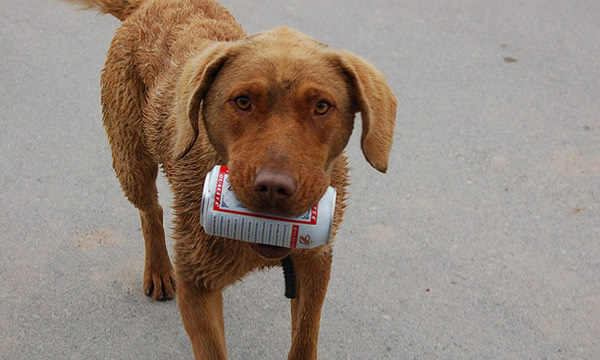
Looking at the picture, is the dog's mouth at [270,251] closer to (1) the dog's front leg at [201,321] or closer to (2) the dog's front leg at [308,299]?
(2) the dog's front leg at [308,299]

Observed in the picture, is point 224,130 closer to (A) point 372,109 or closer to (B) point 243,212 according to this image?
(B) point 243,212

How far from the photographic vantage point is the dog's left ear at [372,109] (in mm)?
3174

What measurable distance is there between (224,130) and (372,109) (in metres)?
0.59

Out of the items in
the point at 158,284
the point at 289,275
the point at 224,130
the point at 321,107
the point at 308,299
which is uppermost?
the point at 321,107

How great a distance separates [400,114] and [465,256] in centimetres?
188

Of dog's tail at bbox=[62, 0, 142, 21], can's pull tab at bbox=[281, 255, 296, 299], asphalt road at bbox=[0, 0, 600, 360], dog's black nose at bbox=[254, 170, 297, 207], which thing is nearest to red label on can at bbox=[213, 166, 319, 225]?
dog's black nose at bbox=[254, 170, 297, 207]

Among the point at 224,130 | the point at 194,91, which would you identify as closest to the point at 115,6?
the point at 194,91

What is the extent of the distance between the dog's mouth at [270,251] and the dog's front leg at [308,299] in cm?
38

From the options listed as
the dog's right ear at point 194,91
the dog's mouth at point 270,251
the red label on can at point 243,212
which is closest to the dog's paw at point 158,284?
the dog's right ear at point 194,91

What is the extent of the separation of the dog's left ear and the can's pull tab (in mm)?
606

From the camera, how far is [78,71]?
22.6ft

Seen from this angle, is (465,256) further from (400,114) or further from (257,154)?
(257,154)

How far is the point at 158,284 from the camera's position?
178 inches

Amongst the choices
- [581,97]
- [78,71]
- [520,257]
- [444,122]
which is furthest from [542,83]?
[78,71]
